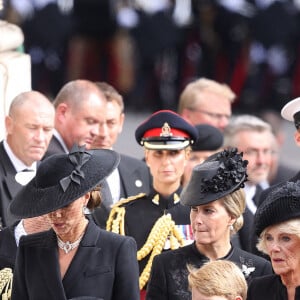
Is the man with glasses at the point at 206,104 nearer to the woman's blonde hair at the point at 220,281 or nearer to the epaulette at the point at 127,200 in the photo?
the epaulette at the point at 127,200

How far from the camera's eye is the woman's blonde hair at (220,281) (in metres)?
6.38

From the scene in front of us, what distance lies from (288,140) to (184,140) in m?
7.76

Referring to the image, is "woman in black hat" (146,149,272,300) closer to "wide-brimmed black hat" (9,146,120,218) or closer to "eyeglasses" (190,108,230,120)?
"wide-brimmed black hat" (9,146,120,218)

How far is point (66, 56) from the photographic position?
712 inches

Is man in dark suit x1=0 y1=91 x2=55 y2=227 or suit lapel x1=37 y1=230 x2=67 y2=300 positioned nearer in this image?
suit lapel x1=37 y1=230 x2=67 y2=300

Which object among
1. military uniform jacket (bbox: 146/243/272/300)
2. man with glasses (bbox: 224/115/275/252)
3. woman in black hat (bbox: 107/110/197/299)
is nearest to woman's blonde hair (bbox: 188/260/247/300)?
military uniform jacket (bbox: 146/243/272/300)

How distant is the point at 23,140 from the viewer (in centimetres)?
873

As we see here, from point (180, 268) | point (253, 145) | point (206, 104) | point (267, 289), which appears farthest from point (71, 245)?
point (206, 104)

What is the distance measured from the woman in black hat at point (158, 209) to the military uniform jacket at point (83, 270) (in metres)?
1.10

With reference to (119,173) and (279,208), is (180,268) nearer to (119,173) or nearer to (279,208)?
(279,208)

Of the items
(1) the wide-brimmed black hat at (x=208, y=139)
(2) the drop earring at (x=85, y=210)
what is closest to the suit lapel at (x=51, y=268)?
(2) the drop earring at (x=85, y=210)

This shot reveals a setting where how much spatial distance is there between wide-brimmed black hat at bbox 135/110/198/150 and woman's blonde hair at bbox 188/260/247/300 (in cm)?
197

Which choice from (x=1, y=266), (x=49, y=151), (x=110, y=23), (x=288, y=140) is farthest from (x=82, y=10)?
(x=1, y=266)

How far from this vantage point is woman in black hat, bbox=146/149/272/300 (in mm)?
7293
